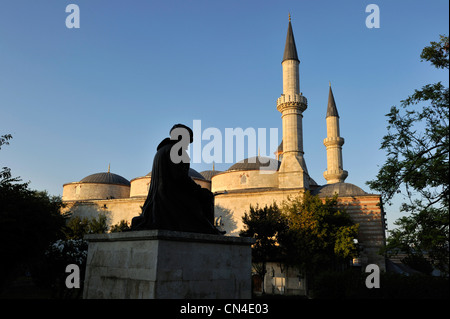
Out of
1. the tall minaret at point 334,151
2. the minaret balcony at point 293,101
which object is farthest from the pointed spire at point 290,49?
the tall minaret at point 334,151

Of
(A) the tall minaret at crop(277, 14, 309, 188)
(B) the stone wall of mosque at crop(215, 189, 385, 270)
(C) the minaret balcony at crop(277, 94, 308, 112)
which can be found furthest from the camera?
(C) the minaret balcony at crop(277, 94, 308, 112)

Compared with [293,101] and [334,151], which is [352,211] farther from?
[293,101]

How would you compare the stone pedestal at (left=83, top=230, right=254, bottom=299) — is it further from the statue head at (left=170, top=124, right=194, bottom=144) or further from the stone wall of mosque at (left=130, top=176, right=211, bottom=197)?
the stone wall of mosque at (left=130, top=176, right=211, bottom=197)

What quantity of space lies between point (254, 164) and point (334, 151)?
8.31 meters

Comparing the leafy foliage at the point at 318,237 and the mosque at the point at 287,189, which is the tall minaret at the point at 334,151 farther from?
the leafy foliage at the point at 318,237

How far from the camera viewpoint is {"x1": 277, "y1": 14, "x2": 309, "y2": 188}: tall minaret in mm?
27587

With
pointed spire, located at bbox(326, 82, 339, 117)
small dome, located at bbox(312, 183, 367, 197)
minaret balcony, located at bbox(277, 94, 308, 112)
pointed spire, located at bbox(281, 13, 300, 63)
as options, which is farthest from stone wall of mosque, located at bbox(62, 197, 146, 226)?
pointed spire, located at bbox(326, 82, 339, 117)

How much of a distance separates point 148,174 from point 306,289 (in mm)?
22345

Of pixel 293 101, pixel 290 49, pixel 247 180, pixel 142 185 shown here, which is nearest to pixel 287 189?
pixel 247 180

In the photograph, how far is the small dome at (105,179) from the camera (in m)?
39.5

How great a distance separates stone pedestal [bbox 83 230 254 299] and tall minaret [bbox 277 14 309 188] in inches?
888

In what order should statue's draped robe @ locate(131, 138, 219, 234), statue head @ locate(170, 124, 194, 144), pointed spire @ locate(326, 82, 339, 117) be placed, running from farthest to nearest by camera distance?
pointed spire @ locate(326, 82, 339, 117)
statue head @ locate(170, 124, 194, 144)
statue's draped robe @ locate(131, 138, 219, 234)

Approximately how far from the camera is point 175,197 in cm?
538
